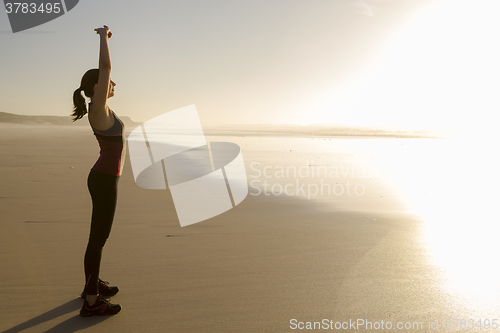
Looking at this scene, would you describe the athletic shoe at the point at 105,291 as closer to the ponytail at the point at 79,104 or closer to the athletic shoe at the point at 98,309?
the athletic shoe at the point at 98,309

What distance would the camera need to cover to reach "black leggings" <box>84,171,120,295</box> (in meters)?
2.75

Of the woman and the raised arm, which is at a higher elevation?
the raised arm

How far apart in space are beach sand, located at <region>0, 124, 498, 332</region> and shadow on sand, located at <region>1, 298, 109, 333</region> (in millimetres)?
13

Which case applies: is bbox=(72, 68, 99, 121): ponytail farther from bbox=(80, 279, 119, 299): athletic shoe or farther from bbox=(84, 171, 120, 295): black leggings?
bbox=(80, 279, 119, 299): athletic shoe

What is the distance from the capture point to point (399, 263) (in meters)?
3.92

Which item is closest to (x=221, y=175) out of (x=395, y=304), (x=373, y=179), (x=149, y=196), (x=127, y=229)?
(x=149, y=196)

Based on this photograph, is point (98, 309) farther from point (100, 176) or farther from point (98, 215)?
point (100, 176)

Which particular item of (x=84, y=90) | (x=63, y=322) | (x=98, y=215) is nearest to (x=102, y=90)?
(x=84, y=90)

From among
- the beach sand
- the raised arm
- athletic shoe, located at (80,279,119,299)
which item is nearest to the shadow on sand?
the beach sand

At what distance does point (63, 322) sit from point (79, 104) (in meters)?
1.72

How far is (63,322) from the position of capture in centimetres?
269

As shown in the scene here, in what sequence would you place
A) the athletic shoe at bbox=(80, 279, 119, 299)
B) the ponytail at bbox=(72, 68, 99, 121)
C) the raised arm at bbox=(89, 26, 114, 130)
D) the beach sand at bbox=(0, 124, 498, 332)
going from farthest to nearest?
the athletic shoe at bbox=(80, 279, 119, 299)
the beach sand at bbox=(0, 124, 498, 332)
the ponytail at bbox=(72, 68, 99, 121)
the raised arm at bbox=(89, 26, 114, 130)

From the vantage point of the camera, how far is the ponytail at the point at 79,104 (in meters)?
2.74

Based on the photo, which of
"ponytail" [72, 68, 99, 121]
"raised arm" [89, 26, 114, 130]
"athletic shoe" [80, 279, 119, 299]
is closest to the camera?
"raised arm" [89, 26, 114, 130]
